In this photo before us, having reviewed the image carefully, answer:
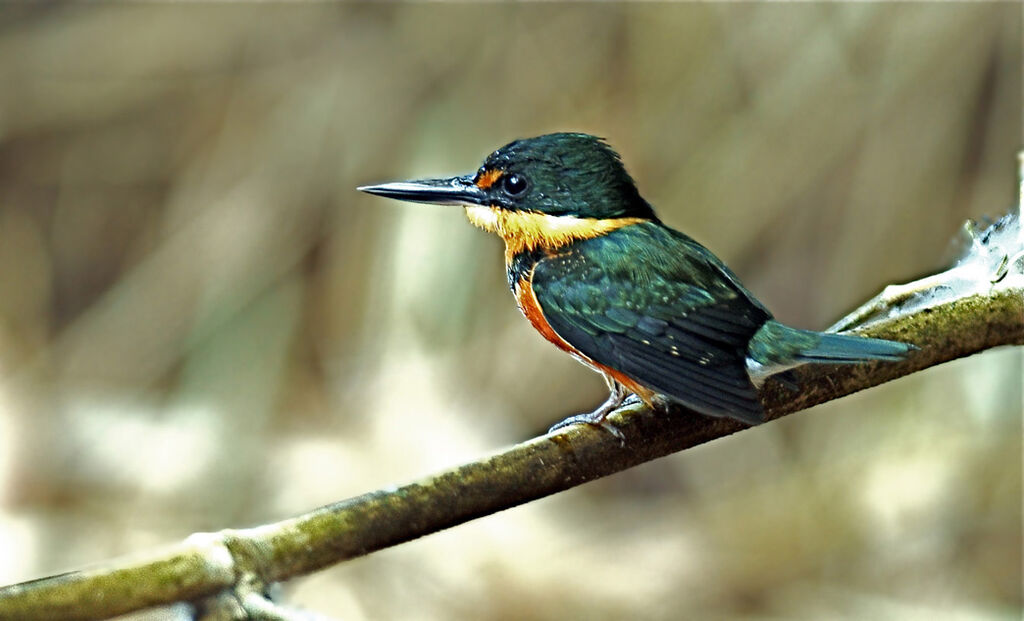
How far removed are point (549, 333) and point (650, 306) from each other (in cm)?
13

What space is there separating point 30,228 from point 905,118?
2.38 m

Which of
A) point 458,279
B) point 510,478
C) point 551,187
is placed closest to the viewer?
point 510,478

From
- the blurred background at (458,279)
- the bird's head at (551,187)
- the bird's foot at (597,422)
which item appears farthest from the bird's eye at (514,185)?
the blurred background at (458,279)

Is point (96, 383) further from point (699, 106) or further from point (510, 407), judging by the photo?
point (699, 106)

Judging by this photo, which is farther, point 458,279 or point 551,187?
point 458,279

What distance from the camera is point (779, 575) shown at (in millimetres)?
2951

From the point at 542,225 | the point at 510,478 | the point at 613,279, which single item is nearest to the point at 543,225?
the point at 542,225

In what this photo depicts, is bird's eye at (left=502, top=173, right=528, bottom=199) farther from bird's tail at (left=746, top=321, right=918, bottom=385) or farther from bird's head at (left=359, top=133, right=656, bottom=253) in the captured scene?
bird's tail at (left=746, top=321, right=918, bottom=385)

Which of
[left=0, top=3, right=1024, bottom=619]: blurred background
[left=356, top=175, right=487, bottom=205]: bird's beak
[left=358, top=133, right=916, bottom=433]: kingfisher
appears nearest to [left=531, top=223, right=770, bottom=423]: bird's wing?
[left=358, top=133, right=916, bottom=433]: kingfisher

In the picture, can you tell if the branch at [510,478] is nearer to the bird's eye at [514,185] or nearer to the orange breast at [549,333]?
the orange breast at [549,333]

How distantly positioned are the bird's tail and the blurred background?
5.37ft

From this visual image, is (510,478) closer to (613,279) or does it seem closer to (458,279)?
(613,279)

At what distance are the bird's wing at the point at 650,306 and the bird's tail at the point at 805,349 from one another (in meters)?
0.02

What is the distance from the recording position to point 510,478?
3.49 feet
